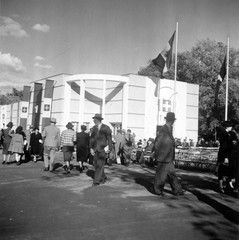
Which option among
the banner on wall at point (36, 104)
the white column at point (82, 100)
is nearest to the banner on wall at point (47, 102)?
the banner on wall at point (36, 104)

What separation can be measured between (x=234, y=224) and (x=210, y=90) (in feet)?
118

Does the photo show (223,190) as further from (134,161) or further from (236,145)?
(134,161)

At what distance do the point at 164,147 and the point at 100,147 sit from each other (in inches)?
80.0

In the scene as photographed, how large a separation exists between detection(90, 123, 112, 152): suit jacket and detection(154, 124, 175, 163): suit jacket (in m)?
1.73

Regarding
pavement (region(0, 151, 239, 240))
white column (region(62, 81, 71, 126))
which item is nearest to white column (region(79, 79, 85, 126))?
white column (region(62, 81, 71, 126))

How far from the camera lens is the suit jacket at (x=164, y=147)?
286 inches

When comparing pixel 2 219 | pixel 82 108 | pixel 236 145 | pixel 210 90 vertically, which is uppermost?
pixel 210 90

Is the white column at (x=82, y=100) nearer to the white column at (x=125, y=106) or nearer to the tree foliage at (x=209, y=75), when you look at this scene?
the white column at (x=125, y=106)

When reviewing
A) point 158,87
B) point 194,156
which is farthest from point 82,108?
point 194,156

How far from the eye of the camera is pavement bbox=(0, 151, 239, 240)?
4.40m

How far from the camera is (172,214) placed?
5.52m

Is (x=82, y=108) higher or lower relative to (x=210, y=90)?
lower

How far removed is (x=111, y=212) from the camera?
553 cm

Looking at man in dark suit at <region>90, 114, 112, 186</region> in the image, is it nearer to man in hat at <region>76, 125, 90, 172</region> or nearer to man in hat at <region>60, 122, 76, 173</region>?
man in hat at <region>60, 122, 76, 173</region>
